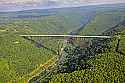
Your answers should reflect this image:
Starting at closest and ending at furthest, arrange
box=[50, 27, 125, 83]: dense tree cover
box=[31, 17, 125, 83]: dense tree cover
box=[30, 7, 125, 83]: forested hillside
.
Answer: box=[50, 27, 125, 83]: dense tree cover, box=[31, 17, 125, 83]: dense tree cover, box=[30, 7, 125, 83]: forested hillside

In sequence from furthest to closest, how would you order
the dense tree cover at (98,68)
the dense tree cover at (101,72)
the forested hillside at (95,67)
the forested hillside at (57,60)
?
the forested hillside at (57,60)
the forested hillside at (95,67)
the dense tree cover at (98,68)
the dense tree cover at (101,72)

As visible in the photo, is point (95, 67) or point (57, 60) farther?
point (57, 60)

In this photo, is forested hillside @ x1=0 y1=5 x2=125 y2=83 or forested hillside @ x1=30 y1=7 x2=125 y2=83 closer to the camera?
forested hillside @ x1=30 y1=7 x2=125 y2=83

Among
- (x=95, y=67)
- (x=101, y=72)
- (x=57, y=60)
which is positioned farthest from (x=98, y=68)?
(x=57, y=60)

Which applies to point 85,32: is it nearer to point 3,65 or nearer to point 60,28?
point 60,28

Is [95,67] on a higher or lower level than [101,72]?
higher

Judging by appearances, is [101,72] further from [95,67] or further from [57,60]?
[57,60]

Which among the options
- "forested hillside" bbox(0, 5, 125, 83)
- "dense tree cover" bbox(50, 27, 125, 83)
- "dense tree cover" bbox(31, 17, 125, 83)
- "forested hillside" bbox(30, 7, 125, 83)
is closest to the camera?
"dense tree cover" bbox(50, 27, 125, 83)

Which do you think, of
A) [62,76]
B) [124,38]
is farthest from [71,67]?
[124,38]

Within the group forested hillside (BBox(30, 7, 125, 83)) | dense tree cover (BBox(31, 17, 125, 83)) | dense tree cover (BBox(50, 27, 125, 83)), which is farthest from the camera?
forested hillside (BBox(30, 7, 125, 83))

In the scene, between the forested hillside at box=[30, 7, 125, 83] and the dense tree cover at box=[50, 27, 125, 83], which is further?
the forested hillside at box=[30, 7, 125, 83]

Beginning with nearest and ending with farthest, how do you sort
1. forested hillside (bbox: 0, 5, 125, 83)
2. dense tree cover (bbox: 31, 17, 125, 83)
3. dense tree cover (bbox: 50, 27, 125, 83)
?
dense tree cover (bbox: 50, 27, 125, 83)
dense tree cover (bbox: 31, 17, 125, 83)
forested hillside (bbox: 0, 5, 125, 83)
